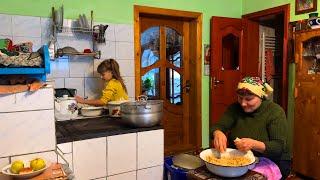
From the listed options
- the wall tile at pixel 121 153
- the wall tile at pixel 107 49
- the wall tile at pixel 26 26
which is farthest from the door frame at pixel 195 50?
the wall tile at pixel 121 153

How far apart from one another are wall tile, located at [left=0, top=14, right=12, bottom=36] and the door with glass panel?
1.37 m

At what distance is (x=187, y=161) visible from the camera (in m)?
1.76

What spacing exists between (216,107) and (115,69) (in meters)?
1.49

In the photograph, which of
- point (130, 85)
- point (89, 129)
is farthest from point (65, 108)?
point (130, 85)

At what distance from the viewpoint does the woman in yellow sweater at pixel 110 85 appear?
261 cm

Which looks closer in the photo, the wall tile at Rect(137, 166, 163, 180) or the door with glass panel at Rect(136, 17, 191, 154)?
the wall tile at Rect(137, 166, 163, 180)

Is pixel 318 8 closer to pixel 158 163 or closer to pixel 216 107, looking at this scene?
pixel 216 107

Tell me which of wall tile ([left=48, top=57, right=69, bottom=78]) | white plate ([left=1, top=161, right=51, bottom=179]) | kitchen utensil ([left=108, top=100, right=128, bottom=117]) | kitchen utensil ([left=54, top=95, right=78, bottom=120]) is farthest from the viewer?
wall tile ([left=48, top=57, right=69, bottom=78])

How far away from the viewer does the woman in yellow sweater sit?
103 inches

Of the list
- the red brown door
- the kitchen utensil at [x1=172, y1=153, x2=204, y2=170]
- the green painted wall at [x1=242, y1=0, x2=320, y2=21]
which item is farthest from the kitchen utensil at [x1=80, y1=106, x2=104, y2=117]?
the green painted wall at [x1=242, y1=0, x2=320, y2=21]

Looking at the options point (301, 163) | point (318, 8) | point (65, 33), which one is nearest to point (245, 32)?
point (318, 8)

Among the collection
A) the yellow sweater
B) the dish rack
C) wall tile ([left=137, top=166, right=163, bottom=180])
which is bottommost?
wall tile ([left=137, top=166, right=163, bottom=180])

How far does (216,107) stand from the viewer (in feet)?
12.0

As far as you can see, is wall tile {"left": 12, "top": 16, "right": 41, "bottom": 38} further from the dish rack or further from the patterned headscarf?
the patterned headscarf
